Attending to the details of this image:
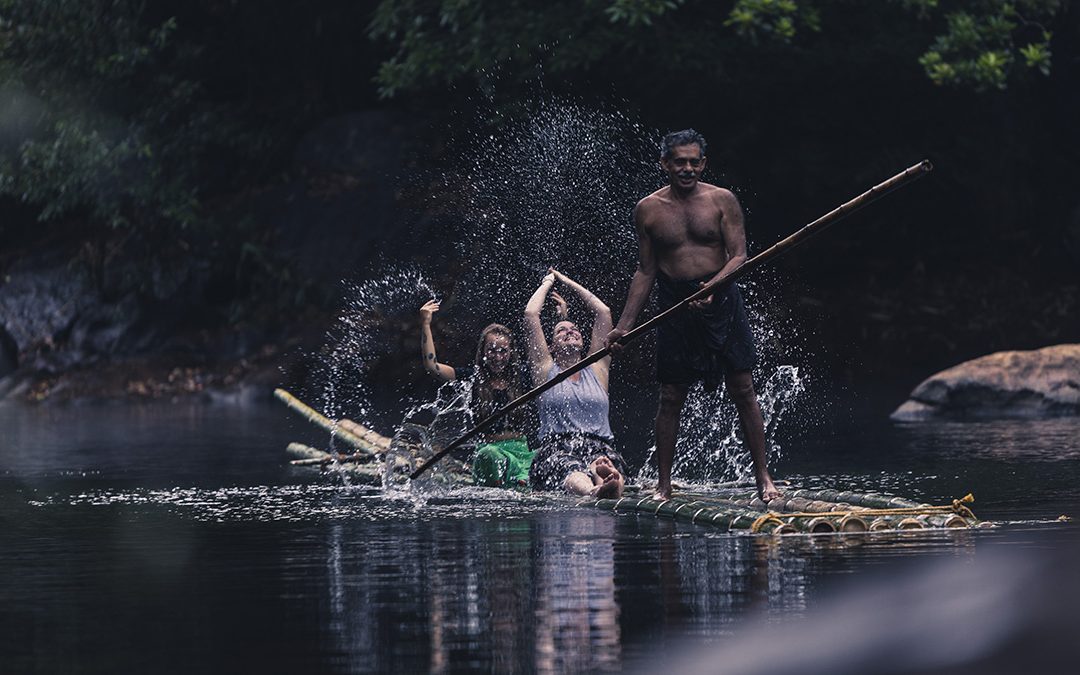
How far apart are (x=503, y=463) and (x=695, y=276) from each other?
2.26 m

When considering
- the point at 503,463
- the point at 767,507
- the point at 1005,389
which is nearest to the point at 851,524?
the point at 767,507

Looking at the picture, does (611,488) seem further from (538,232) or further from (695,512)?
(538,232)

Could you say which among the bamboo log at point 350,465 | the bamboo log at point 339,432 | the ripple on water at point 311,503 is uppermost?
the bamboo log at point 339,432

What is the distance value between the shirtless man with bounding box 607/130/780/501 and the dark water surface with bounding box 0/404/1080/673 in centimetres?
103

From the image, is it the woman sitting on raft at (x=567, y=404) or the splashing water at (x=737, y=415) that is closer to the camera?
the woman sitting on raft at (x=567, y=404)

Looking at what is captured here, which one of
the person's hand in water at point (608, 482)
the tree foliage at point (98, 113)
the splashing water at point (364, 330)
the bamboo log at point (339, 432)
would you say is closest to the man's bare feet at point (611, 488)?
the person's hand in water at point (608, 482)

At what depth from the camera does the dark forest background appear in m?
25.4

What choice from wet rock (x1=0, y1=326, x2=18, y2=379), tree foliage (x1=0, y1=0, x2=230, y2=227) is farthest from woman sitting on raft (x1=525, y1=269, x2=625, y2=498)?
wet rock (x1=0, y1=326, x2=18, y2=379)

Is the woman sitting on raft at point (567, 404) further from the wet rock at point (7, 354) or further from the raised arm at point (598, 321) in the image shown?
the wet rock at point (7, 354)

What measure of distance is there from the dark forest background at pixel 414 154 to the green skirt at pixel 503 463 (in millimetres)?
11295

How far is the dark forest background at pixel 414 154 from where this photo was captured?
83.5ft

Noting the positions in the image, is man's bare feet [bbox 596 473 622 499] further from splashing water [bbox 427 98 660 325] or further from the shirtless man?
splashing water [bbox 427 98 660 325]

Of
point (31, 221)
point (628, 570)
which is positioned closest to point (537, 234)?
point (31, 221)

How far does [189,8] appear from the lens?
102ft
